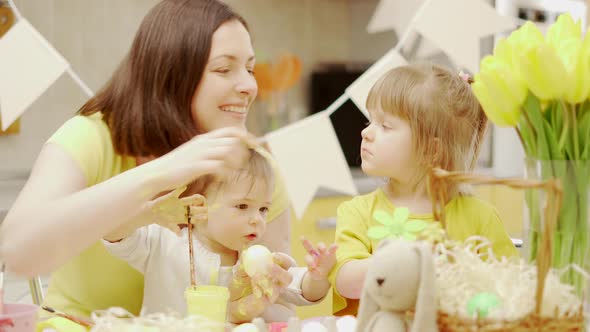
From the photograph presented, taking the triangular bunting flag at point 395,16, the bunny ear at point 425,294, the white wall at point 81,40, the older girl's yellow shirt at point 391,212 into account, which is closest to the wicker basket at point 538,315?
the bunny ear at point 425,294

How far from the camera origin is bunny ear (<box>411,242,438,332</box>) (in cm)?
80

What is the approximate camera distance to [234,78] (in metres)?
1.46

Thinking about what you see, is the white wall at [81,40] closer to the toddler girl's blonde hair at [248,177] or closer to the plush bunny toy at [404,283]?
the toddler girl's blonde hair at [248,177]

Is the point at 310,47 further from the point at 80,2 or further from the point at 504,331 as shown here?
the point at 504,331

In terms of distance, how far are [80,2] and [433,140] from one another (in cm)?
183

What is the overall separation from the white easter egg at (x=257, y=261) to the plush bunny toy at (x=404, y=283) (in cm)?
37

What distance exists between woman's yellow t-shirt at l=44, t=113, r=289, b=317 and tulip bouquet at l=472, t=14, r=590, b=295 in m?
0.78

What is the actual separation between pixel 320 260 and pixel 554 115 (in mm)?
461

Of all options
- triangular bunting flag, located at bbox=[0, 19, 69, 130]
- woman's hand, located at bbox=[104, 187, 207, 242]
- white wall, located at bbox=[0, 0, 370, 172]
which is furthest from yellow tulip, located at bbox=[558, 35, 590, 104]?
white wall, located at bbox=[0, 0, 370, 172]

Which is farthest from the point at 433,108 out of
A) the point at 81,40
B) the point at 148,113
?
the point at 81,40

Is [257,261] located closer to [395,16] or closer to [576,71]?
[576,71]

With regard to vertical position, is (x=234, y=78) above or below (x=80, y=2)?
below

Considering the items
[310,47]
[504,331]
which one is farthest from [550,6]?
[504,331]

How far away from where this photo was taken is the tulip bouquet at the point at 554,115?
2.94 ft
